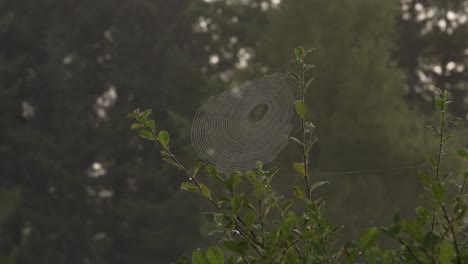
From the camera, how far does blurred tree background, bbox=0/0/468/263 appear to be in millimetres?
16547

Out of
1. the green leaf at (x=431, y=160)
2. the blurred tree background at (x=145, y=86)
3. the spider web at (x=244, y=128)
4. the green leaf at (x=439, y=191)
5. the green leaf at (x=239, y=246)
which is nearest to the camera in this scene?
the green leaf at (x=439, y=191)

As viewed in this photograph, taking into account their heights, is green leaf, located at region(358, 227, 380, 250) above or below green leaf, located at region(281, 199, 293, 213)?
above

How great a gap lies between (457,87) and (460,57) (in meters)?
0.67

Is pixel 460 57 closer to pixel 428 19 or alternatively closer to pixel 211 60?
pixel 428 19

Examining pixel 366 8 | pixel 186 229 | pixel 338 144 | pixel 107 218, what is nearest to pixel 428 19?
pixel 366 8

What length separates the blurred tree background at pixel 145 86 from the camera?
16547 mm

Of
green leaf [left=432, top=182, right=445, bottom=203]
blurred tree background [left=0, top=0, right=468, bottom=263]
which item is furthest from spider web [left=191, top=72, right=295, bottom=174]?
blurred tree background [left=0, top=0, right=468, bottom=263]

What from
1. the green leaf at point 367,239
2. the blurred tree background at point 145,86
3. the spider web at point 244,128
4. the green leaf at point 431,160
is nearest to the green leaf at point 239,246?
the green leaf at point 367,239

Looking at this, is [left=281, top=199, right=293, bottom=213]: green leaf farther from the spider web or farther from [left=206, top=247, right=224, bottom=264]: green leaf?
the spider web

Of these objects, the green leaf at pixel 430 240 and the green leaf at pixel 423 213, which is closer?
the green leaf at pixel 430 240

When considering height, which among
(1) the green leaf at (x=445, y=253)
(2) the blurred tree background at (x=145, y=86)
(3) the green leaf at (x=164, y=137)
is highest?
(1) the green leaf at (x=445, y=253)

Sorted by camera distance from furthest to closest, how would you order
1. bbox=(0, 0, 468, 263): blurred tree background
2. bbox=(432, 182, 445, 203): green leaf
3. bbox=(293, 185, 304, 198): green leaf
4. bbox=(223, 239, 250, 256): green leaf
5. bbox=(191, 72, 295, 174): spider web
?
bbox=(0, 0, 468, 263): blurred tree background < bbox=(191, 72, 295, 174): spider web < bbox=(293, 185, 304, 198): green leaf < bbox=(223, 239, 250, 256): green leaf < bbox=(432, 182, 445, 203): green leaf

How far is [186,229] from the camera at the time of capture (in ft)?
69.4

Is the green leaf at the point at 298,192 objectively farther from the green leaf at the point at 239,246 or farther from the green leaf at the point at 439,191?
the green leaf at the point at 439,191
